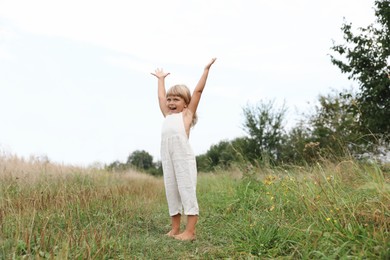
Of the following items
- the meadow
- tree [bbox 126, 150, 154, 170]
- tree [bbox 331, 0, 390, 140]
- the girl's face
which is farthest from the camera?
tree [bbox 126, 150, 154, 170]

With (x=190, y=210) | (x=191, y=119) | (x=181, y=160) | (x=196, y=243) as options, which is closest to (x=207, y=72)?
(x=191, y=119)

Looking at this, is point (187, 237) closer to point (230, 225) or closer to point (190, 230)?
point (190, 230)

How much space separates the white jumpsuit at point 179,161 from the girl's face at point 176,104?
0.32 ft

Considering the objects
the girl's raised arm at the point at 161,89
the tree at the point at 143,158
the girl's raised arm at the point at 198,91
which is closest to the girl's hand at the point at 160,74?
the girl's raised arm at the point at 161,89

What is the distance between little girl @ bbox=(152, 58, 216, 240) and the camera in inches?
193

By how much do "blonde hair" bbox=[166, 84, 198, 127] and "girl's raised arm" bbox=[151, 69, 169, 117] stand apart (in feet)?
0.69

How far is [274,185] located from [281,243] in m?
2.56

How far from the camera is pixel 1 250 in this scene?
12.1 ft

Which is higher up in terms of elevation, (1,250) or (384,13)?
(384,13)

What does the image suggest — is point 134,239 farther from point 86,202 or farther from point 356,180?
point 356,180

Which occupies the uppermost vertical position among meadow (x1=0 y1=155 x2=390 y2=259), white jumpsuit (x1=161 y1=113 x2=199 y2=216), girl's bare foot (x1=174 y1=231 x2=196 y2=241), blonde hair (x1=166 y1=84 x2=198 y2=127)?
blonde hair (x1=166 y1=84 x2=198 y2=127)

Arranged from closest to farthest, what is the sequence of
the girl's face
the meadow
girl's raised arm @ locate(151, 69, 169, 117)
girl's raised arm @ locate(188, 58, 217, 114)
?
the meadow
girl's raised arm @ locate(188, 58, 217, 114)
the girl's face
girl's raised arm @ locate(151, 69, 169, 117)

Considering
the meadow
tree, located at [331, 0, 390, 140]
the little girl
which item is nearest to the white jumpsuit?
the little girl

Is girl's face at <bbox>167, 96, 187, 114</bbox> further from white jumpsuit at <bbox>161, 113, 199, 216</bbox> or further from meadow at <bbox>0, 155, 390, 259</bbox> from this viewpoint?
meadow at <bbox>0, 155, 390, 259</bbox>
